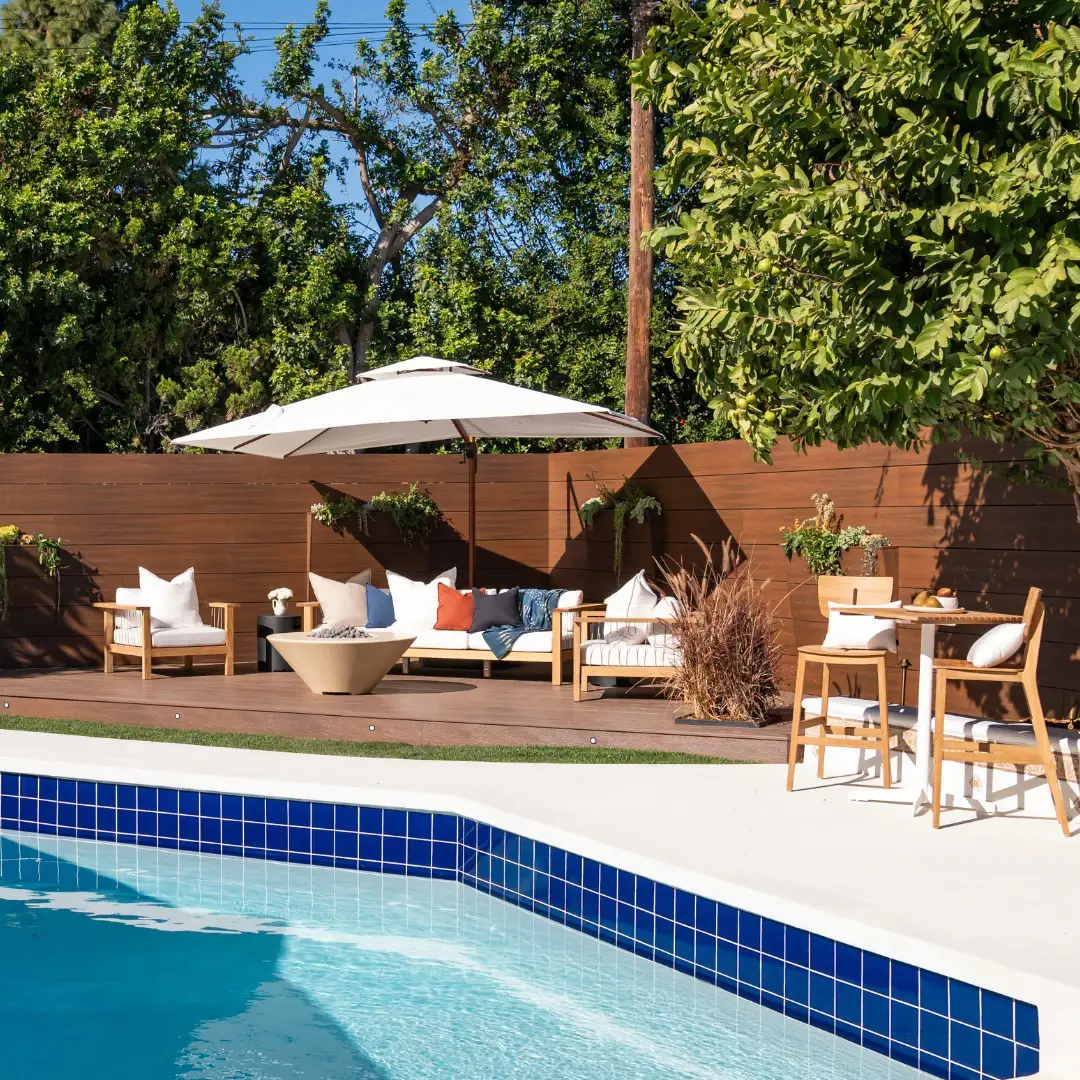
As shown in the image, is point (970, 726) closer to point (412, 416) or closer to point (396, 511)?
point (412, 416)

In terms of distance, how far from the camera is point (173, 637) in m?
9.65

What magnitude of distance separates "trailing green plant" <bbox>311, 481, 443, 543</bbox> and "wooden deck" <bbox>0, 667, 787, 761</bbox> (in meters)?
2.07

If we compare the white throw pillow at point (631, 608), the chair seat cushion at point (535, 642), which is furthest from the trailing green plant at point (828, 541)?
the chair seat cushion at point (535, 642)

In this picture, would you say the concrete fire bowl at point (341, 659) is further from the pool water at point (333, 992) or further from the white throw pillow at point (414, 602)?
the pool water at point (333, 992)

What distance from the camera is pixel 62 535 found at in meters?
10.7

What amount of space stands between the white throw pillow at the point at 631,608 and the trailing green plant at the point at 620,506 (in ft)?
4.74

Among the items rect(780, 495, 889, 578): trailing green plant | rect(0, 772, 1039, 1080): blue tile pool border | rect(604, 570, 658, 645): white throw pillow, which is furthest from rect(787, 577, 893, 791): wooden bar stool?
rect(604, 570, 658, 645): white throw pillow

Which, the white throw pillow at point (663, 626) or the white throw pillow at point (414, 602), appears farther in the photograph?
the white throw pillow at point (414, 602)

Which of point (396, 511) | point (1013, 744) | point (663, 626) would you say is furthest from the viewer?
point (396, 511)

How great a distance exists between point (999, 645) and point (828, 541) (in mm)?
2452

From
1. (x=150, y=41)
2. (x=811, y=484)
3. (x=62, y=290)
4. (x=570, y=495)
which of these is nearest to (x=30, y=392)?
(x=62, y=290)

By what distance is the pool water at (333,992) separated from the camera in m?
4.00

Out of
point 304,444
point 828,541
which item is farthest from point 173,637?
point 828,541

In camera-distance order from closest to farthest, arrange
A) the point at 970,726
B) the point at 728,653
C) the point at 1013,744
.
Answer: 1. the point at 1013,744
2. the point at 970,726
3. the point at 728,653
